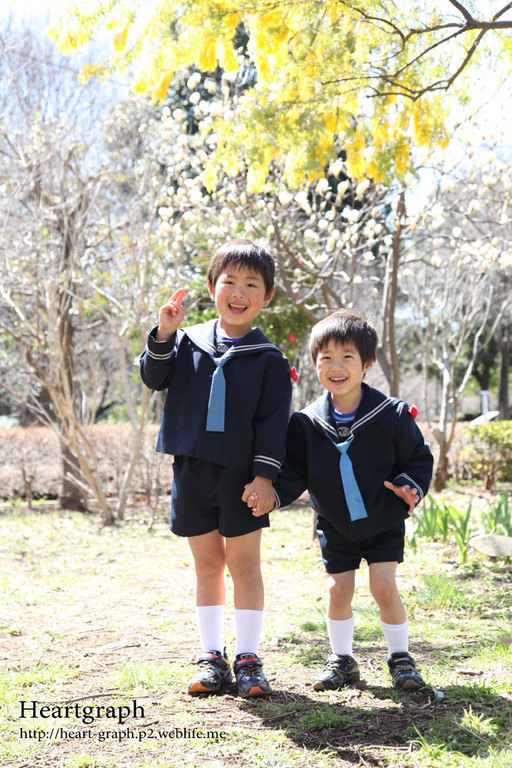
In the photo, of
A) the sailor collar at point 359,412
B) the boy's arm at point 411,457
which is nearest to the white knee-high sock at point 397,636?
the boy's arm at point 411,457

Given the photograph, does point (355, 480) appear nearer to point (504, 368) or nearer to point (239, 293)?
point (239, 293)

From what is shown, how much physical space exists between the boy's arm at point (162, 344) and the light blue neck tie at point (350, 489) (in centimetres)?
66

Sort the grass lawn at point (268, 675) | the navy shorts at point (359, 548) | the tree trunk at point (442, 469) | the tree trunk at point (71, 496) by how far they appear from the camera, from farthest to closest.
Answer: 1. the tree trunk at point (442, 469)
2. the tree trunk at point (71, 496)
3. the navy shorts at point (359, 548)
4. the grass lawn at point (268, 675)

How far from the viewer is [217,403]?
7.99 feet

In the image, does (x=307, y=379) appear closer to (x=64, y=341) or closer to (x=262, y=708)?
(x=64, y=341)

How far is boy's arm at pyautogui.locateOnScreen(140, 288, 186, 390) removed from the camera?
2.50 metres

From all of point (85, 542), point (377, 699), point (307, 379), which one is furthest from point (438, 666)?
point (307, 379)

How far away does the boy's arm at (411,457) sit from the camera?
242cm

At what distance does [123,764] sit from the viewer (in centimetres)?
191

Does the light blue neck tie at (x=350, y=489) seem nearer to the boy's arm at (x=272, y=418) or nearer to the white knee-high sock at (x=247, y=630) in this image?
the boy's arm at (x=272, y=418)

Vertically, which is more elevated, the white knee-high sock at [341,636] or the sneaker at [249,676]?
the white knee-high sock at [341,636]

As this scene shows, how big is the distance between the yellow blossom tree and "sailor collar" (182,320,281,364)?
148 centimetres

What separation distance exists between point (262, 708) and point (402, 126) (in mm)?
3307

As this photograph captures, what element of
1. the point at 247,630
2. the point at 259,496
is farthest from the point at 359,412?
the point at 247,630
